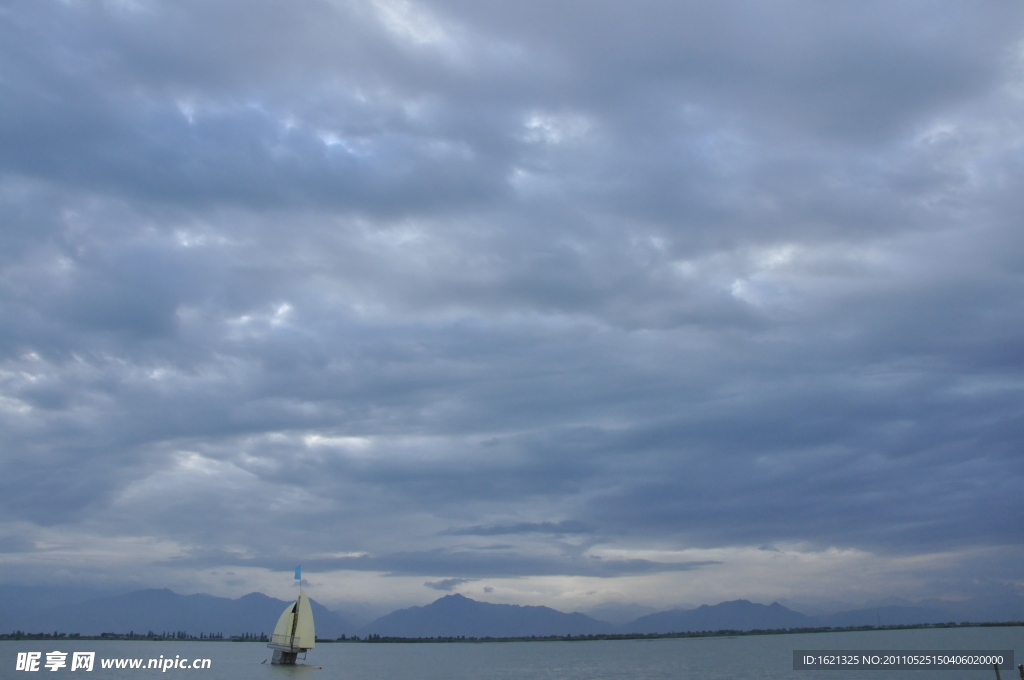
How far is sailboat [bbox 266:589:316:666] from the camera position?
129375mm

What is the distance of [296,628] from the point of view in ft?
427

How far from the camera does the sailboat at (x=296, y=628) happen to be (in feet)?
424

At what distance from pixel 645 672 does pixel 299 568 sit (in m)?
62.8

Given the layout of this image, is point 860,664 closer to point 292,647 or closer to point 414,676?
point 414,676

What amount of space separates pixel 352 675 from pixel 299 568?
2347 cm

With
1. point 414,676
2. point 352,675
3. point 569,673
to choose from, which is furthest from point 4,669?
point 569,673

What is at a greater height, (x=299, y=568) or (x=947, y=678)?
(x=299, y=568)

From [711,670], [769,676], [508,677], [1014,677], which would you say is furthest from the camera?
[711,670]

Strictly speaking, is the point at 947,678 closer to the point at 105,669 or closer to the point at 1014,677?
the point at 1014,677

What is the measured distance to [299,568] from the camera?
5094 inches

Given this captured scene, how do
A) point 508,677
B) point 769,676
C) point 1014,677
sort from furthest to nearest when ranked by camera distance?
point 508,677 < point 769,676 < point 1014,677

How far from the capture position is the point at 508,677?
4931 inches

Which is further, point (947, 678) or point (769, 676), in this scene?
point (769, 676)

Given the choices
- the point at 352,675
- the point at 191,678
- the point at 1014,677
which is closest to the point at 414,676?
the point at 352,675
